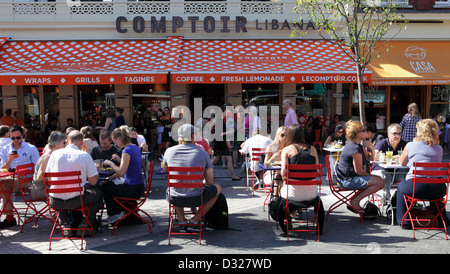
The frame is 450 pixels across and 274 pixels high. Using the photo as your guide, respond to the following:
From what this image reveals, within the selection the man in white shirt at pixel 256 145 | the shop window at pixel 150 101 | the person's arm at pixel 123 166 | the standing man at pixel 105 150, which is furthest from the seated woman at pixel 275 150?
the shop window at pixel 150 101

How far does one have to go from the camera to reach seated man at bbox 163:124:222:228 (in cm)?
558

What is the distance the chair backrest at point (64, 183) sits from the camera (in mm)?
5320

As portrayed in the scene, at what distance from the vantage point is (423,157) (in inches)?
227

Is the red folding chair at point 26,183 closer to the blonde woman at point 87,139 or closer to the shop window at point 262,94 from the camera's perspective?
the blonde woman at point 87,139

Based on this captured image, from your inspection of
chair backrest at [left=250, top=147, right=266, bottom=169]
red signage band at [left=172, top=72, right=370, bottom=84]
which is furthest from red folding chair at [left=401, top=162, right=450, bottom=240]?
red signage band at [left=172, top=72, right=370, bottom=84]

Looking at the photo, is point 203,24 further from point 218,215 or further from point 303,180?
point 303,180

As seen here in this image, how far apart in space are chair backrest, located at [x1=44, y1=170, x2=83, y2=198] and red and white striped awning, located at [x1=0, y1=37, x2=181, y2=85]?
6.49 meters

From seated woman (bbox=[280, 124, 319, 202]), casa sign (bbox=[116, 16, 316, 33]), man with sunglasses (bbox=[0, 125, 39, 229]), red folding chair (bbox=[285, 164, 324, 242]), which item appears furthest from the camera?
casa sign (bbox=[116, 16, 316, 33])

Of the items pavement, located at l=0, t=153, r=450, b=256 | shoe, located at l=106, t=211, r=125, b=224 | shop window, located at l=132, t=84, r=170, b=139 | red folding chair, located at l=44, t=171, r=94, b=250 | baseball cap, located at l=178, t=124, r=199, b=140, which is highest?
shop window, located at l=132, t=84, r=170, b=139

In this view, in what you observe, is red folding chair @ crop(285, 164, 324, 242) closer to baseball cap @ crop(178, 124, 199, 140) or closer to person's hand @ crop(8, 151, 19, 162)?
baseball cap @ crop(178, 124, 199, 140)

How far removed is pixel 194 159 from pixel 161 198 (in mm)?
2818

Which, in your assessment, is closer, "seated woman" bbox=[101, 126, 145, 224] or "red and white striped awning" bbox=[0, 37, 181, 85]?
"seated woman" bbox=[101, 126, 145, 224]

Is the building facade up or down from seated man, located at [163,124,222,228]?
up

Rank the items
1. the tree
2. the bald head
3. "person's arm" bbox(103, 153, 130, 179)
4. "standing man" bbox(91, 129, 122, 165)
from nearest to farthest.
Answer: "person's arm" bbox(103, 153, 130, 179), the bald head, "standing man" bbox(91, 129, 122, 165), the tree
